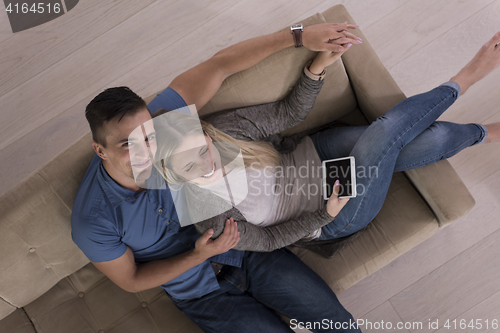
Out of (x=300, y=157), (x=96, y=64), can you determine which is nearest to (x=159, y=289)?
(x=300, y=157)

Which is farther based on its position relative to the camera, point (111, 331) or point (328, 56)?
point (111, 331)

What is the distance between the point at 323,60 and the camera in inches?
48.1

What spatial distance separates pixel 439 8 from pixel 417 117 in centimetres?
96

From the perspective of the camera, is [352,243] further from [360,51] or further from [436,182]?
[360,51]

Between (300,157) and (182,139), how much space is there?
540 mm

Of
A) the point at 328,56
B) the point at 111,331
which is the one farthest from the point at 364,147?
the point at 111,331

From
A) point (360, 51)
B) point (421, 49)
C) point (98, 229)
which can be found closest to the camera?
point (98, 229)

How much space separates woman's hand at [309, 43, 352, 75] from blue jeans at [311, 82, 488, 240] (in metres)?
0.28

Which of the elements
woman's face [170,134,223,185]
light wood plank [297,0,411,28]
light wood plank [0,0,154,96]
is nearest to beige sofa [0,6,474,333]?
woman's face [170,134,223,185]

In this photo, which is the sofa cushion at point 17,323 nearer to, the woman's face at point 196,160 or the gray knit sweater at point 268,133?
the gray knit sweater at point 268,133

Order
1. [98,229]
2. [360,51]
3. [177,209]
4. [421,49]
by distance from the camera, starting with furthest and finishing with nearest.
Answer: [421,49] → [360,51] → [177,209] → [98,229]

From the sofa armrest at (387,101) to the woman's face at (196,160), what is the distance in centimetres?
66

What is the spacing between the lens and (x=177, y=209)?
1.21 meters

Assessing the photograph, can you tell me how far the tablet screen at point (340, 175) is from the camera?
123 cm
